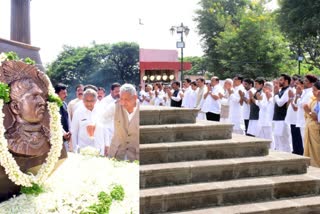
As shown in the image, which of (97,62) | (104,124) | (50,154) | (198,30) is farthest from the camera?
(198,30)

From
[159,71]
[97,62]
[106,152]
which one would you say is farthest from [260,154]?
[97,62]

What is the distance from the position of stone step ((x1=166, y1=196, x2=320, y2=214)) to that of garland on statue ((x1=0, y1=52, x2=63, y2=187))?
1.42 meters

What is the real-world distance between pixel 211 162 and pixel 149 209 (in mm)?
749

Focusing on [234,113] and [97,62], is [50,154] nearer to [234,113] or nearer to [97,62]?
[97,62]

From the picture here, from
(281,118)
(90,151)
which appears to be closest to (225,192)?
(90,151)

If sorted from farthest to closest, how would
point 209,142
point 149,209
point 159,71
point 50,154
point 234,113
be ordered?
1. point 234,113
2. point 209,142
3. point 149,209
4. point 159,71
5. point 50,154

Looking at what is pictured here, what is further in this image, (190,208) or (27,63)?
(190,208)

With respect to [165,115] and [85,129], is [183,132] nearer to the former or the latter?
[165,115]

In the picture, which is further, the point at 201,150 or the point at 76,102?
the point at 201,150

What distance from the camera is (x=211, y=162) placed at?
3320 millimetres

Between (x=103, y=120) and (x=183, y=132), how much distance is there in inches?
84.4

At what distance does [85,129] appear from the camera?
62.6 inches

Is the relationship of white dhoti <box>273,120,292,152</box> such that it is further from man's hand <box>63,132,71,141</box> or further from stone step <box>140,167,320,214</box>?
man's hand <box>63,132,71,141</box>

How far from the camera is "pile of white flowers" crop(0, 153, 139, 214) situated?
1549mm
